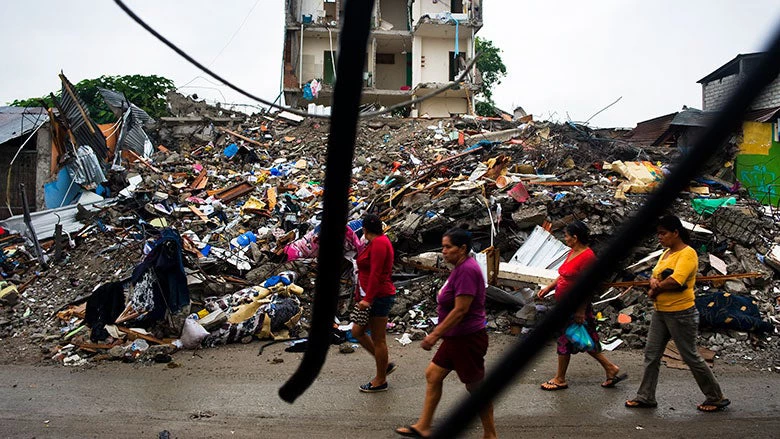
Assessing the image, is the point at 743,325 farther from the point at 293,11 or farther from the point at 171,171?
the point at 293,11

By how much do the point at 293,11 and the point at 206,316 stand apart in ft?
77.1

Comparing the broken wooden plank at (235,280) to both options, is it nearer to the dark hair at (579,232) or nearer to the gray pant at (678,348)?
the dark hair at (579,232)

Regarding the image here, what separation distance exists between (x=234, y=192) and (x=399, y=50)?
64.3 ft

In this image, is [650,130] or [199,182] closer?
[199,182]

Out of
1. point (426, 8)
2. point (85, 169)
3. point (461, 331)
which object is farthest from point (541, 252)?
point (426, 8)

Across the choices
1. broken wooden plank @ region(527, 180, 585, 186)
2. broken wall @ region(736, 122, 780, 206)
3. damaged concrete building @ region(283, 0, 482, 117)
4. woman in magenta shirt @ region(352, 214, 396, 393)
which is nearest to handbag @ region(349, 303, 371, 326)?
woman in magenta shirt @ region(352, 214, 396, 393)

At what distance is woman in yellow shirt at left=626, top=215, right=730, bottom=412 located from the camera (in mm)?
4039

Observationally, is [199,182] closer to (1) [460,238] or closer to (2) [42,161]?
(2) [42,161]

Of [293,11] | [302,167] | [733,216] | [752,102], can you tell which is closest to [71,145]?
[302,167]

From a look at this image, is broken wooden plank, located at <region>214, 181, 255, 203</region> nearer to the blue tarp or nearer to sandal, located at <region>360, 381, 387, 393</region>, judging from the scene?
the blue tarp

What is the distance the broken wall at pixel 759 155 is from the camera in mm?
13857

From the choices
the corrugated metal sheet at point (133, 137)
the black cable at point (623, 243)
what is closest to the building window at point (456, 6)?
the corrugated metal sheet at point (133, 137)

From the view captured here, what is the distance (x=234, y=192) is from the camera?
1207cm

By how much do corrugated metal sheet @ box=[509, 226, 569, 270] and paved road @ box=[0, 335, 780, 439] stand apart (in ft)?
5.43
